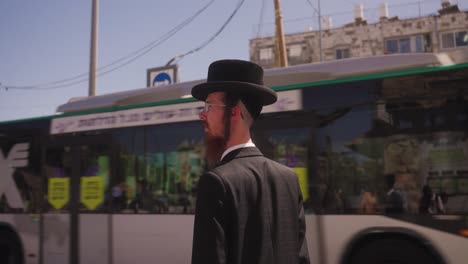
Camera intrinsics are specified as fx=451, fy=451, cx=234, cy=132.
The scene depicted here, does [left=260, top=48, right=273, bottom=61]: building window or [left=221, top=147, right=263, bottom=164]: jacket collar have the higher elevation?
[left=260, top=48, right=273, bottom=61]: building window

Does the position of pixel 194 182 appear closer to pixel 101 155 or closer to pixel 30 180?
pixel 101 155

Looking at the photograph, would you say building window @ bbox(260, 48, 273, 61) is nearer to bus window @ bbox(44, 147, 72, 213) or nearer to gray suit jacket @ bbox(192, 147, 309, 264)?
bus window @ bbox(44, 147, 72, 213)

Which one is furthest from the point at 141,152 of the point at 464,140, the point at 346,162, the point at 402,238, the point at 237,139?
the point at 237,139

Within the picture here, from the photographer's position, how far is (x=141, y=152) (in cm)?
666

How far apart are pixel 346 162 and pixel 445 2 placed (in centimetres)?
3521

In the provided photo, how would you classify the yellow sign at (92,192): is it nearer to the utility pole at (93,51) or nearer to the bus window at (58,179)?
the bus window at (58,179)

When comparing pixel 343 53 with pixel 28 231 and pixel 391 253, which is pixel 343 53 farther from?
pixel 391 253

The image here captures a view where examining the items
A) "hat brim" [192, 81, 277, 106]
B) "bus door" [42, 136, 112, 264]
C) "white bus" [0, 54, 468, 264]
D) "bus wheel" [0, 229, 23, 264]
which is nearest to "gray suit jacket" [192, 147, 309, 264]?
"hat brim" [192, 81, 277, 106]

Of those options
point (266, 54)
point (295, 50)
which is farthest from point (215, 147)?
point (266, 54)

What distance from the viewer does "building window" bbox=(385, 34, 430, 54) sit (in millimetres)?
34469

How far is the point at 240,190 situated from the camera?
167cm

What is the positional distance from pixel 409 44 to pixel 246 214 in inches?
1443

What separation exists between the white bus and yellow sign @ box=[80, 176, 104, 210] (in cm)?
2

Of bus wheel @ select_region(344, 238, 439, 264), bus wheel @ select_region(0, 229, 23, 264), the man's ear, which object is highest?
the man's ear
